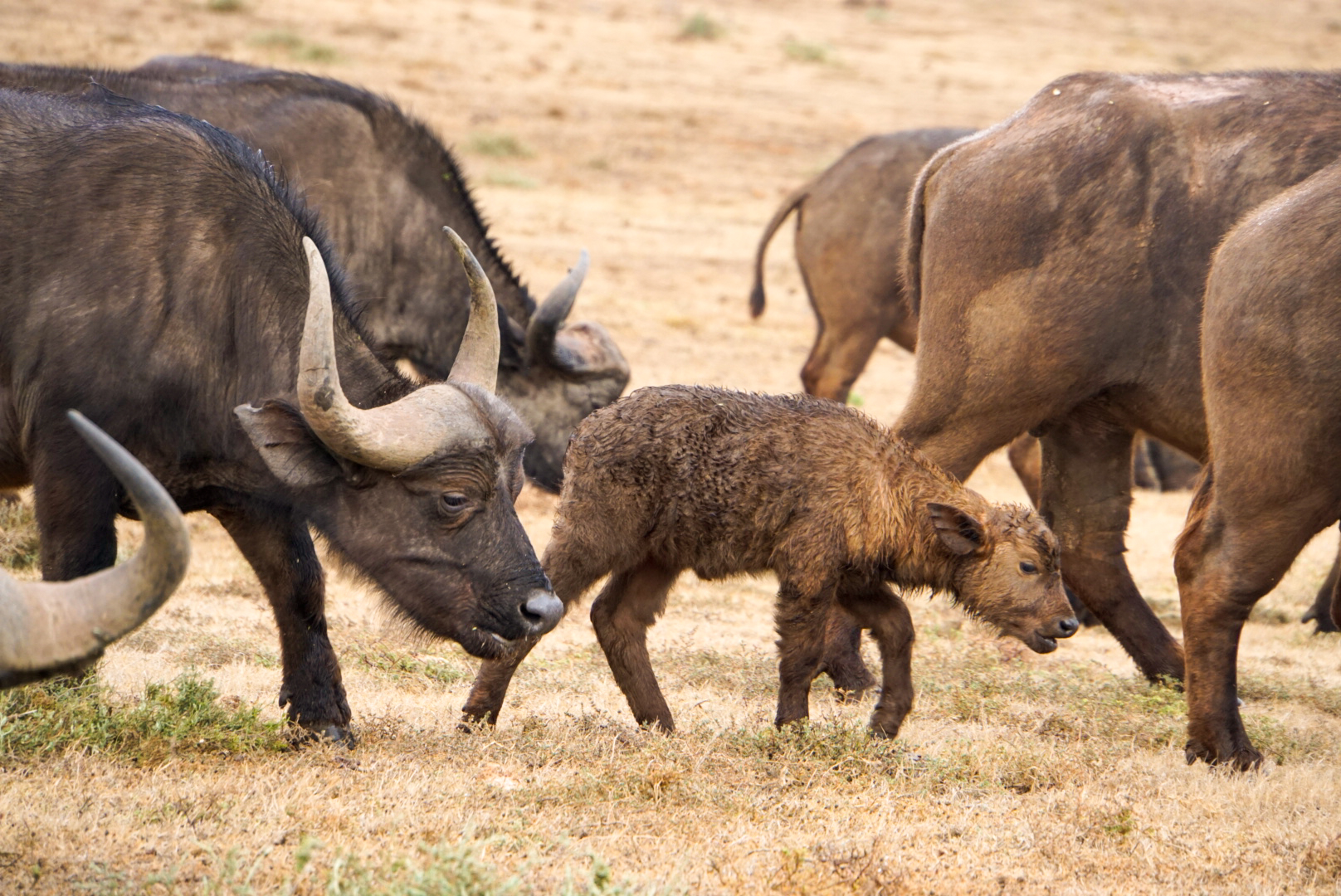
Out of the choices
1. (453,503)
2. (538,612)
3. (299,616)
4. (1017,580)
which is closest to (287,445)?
(453,503)

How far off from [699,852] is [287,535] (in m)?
2.03

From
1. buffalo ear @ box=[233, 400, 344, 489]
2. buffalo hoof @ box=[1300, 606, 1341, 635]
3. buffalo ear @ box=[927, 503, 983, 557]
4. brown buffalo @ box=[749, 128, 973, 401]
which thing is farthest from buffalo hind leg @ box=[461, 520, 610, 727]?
brown buffalo @ box=[749, 128, 973, 401]

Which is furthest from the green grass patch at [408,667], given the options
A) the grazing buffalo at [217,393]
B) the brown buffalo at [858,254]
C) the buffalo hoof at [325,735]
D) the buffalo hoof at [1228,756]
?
the brown buffalo at [858,254]

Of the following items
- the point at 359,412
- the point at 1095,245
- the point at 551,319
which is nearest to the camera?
the point at 359,412

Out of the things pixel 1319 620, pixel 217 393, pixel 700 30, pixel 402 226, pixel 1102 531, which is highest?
pixel 217 393

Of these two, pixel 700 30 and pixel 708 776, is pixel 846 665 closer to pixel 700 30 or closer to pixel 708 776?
pixel 708 776

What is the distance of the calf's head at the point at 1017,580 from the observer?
18.8 feet

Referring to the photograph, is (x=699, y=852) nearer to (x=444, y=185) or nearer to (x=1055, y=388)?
(x=1055, y=388)

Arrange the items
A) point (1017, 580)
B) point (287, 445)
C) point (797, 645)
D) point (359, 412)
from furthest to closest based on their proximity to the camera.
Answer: point (1017, 580) → point (797, 645) → point (287, 445) → point (359, 412)

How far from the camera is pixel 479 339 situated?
5098mm

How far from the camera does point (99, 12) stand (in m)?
22.9

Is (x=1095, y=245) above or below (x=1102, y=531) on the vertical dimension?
above

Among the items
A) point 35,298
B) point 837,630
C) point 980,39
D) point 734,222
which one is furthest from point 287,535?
point 980,39

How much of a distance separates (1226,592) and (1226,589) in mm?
13
